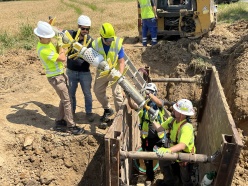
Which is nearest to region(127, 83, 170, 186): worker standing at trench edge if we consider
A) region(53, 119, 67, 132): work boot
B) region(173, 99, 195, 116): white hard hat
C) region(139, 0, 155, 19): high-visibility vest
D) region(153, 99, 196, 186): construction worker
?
region(153, 99, 196, 186): construction worker

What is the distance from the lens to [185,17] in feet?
32.6

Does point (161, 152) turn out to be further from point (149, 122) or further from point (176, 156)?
point (149, 122)

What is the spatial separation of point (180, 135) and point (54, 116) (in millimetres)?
3025

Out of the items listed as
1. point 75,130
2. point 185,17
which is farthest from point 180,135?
point 185,17

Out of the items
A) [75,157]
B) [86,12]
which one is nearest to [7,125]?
[75,157]

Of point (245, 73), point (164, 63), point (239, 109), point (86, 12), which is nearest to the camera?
point (239, 109)

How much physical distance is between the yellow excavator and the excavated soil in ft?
5.17

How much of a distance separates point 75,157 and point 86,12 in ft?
66.8

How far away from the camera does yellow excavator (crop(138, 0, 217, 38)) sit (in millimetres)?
9486

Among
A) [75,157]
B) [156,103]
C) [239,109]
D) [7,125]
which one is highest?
[156,103]

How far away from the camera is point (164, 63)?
830 cm

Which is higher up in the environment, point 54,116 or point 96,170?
point 54,116

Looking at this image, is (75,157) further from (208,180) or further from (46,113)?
(208,180)

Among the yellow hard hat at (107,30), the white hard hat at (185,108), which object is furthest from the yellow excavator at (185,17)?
the white hard hat at (185,108)
